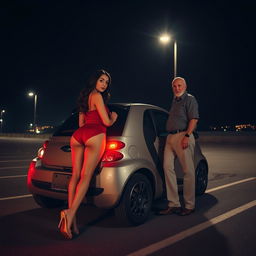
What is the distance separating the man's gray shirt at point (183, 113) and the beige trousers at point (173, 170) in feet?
0.42

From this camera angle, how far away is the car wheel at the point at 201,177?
664cm

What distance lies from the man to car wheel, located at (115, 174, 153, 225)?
18.4 inches

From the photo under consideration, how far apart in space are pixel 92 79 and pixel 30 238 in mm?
2002

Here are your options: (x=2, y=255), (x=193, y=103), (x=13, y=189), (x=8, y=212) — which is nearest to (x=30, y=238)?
(x=2, y=255)

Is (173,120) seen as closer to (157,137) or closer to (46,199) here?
(157,137)

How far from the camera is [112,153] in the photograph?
456 cm

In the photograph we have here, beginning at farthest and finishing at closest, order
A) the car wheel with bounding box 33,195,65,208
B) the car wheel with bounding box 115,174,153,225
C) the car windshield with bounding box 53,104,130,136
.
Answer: the car wheel with bounding box 33,195,65,208 → the car windshield with bounding box 53,104,130,136 → the car wheel with bounding box 115,174,153,225

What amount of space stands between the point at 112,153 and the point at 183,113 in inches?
55.8

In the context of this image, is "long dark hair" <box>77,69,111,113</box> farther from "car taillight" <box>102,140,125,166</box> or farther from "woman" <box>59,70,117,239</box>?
"car taillight" <box>102,140,125,166</box>

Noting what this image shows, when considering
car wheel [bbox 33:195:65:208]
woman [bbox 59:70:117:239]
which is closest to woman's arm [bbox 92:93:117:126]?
woman [bbox 59:70:117:239]

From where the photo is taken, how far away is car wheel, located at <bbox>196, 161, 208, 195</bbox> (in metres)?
6.64

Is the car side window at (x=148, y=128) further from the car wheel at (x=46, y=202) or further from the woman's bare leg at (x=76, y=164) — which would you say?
the car wheel at (x=46, y=202)

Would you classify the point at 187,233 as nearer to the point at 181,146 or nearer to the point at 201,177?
the point at 181,146

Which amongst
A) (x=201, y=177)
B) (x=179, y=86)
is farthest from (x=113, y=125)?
(x=201, y=177)
